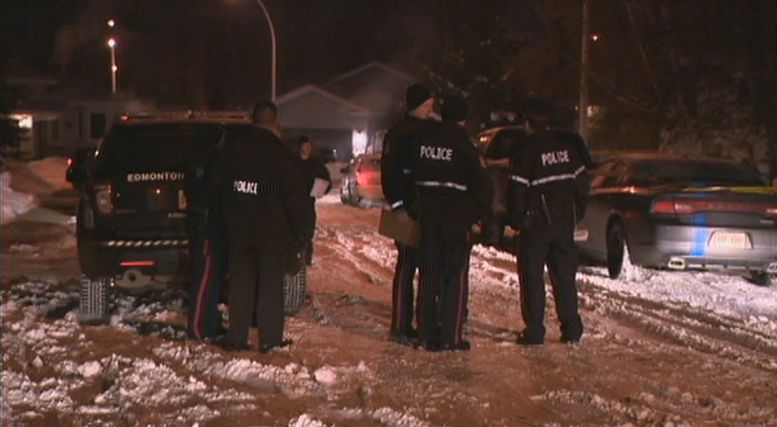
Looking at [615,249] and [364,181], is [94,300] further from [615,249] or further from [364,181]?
[364,181]

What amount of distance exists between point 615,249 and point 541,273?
176 inches

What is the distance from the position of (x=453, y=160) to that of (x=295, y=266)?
1.33 meters

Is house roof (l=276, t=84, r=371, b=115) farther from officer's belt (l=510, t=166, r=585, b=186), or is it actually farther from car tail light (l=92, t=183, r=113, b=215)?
officer's belt (l=510, t=166, r=585, b=186)

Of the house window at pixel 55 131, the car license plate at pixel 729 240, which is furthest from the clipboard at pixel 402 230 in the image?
the house window at pixel 55 131

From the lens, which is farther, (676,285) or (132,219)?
(676,285)

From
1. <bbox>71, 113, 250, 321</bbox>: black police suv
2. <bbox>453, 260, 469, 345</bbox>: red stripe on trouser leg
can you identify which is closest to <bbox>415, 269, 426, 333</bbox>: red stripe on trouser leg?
<bbox>453, 260, 469, 345</bbox>: red stripe on trouser leg

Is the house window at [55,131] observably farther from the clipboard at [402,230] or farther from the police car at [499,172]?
the clipboard at [402,230]

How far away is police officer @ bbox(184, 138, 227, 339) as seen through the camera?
25.5 ft

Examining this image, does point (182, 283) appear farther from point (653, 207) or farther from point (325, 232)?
point (325, 232)

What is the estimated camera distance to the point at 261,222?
7320 millimetres

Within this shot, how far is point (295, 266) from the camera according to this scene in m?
7.60

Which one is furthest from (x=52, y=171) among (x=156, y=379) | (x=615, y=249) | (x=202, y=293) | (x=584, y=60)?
(x=156, y=379)

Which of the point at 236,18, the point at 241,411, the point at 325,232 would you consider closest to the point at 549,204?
the point at 241,411

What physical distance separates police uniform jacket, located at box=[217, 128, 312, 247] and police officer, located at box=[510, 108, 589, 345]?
168 centimetres
